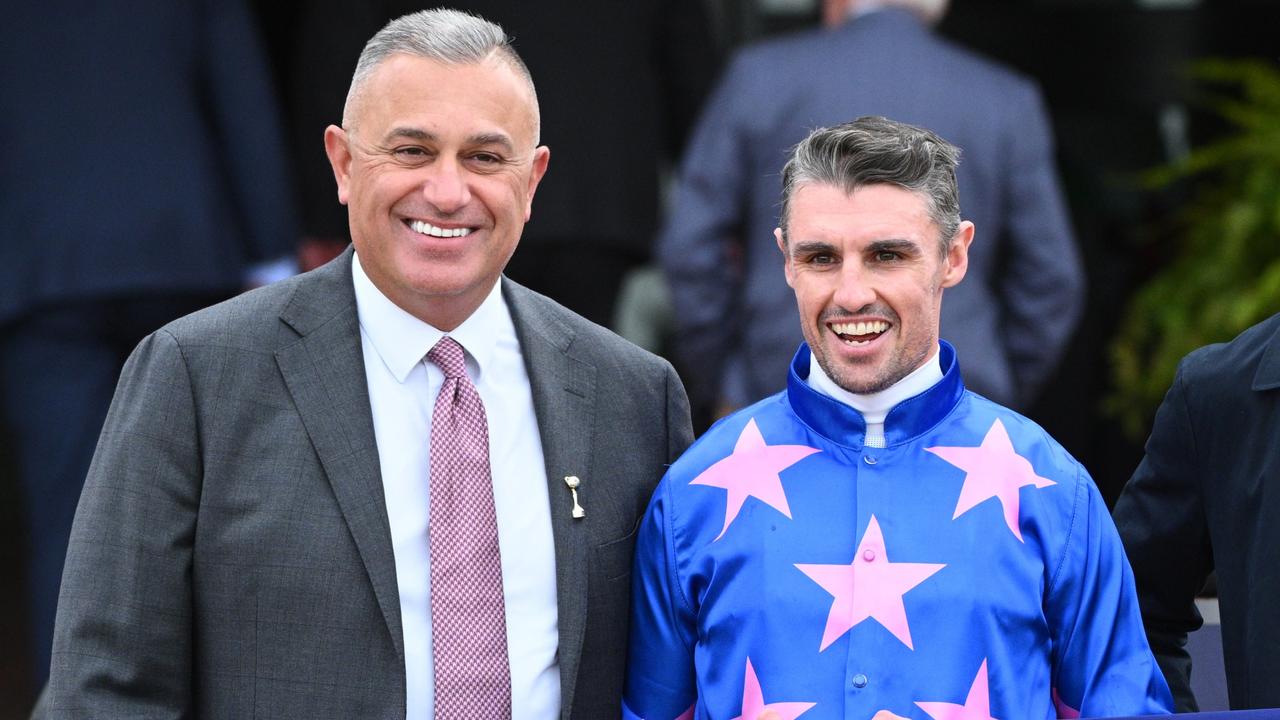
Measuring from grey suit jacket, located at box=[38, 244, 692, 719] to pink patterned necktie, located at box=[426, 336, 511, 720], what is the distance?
0.08m

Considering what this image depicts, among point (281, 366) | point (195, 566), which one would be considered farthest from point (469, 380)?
point (195, 566)

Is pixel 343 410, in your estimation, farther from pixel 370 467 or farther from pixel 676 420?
pixel 676 420

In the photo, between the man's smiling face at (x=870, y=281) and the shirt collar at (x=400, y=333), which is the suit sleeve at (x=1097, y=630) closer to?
the man's smiling face at (x=870, y=281)

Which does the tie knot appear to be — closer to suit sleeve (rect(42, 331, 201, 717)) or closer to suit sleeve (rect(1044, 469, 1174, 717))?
suit sleeve (rect(42, 331, 201, 717))

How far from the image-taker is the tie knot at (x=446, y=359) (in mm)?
3055

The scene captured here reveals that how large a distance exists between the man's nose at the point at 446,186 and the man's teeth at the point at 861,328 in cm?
62

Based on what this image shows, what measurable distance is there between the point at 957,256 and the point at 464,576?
3.12ft

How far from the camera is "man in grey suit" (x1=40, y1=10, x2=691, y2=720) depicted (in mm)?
2842

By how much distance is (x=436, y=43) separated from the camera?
299 cm

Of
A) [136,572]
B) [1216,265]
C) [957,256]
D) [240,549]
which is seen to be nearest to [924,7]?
[1216,265]

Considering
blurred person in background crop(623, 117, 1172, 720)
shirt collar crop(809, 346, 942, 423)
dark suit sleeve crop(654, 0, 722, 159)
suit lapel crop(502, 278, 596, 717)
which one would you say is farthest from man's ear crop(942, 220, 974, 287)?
dark suit sleeve crop(654, 0, 722, 159)

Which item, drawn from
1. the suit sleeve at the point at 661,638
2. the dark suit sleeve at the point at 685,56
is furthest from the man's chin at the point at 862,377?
the dark suit sleeve at the point at 685,56

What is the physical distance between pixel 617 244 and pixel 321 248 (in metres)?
0.92

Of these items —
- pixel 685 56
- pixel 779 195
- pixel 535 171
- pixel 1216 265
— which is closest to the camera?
pixel 535 171
